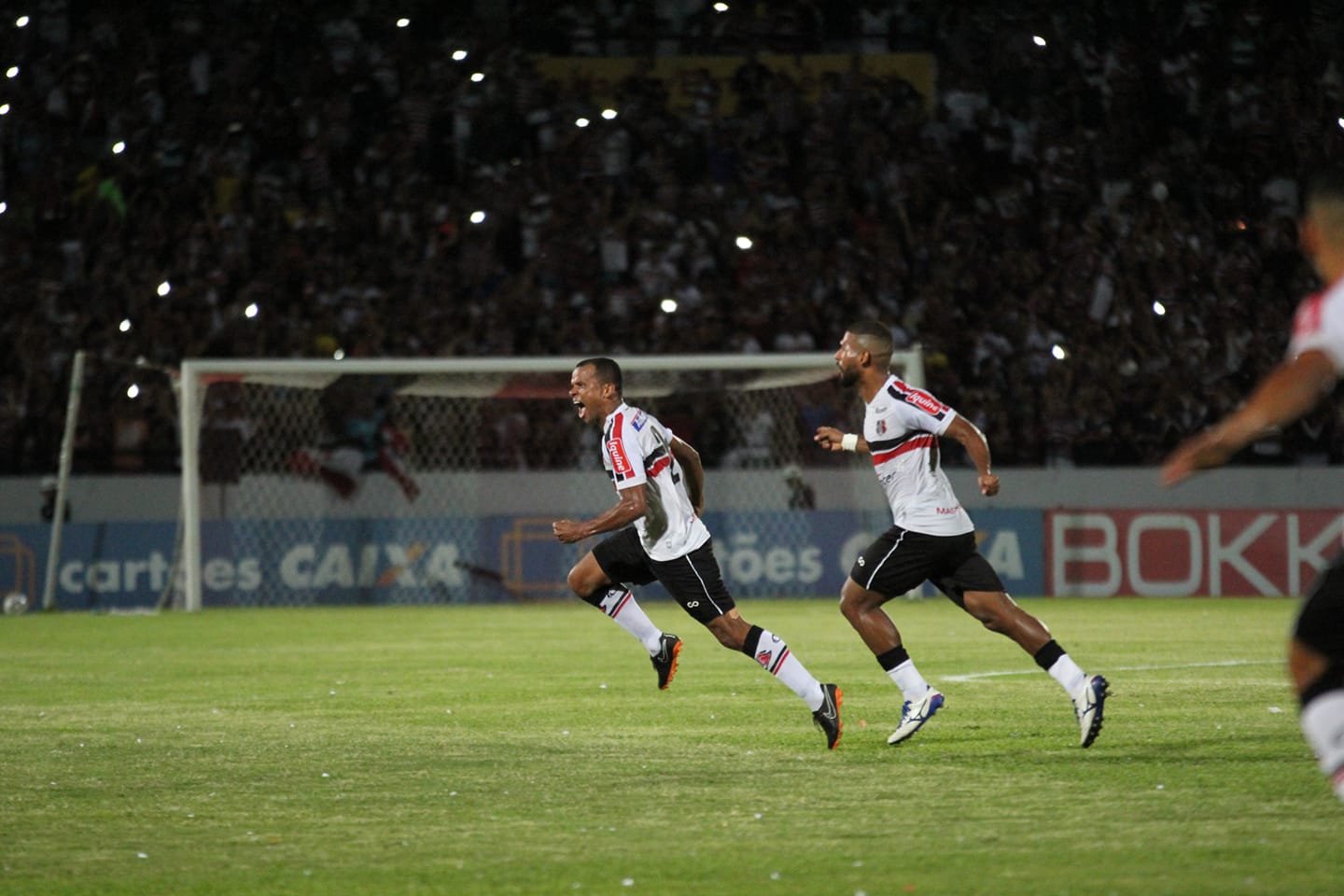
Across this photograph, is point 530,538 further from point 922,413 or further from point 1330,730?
point 1330,730

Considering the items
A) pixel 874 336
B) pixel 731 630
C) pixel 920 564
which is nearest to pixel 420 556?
pixel 731 630

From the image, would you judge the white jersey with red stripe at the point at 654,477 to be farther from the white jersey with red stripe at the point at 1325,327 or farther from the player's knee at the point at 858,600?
the white jersey with red stripe at the point at 1325,327

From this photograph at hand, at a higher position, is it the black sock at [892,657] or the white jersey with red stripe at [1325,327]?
the white jersey with red stripe at [1325,327]

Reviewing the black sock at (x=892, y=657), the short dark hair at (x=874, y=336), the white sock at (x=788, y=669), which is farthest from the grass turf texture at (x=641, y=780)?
the short dark hair at (x=874, y=336)

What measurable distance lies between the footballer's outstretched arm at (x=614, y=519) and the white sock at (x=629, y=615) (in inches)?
65.1

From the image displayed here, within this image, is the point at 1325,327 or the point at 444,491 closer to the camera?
the point at 1325,327

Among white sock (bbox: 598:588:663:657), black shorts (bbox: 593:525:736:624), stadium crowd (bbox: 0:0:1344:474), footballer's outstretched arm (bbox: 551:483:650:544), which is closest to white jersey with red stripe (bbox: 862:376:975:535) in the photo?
black shorts (bbox: 593:525:736:624)

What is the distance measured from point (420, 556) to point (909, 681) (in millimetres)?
14749

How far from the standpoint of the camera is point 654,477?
968cm

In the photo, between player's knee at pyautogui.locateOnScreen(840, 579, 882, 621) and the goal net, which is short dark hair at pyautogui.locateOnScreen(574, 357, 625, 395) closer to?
player's knee at pyautogui.locateOnScreen(840, 579, 882, 621)

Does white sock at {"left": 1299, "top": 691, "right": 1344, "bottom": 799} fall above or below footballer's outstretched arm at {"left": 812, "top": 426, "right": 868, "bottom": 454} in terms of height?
below

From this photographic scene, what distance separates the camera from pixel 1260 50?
28.4 meters

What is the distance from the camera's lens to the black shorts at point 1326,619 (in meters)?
5.49

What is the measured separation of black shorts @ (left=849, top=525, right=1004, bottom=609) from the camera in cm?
913
